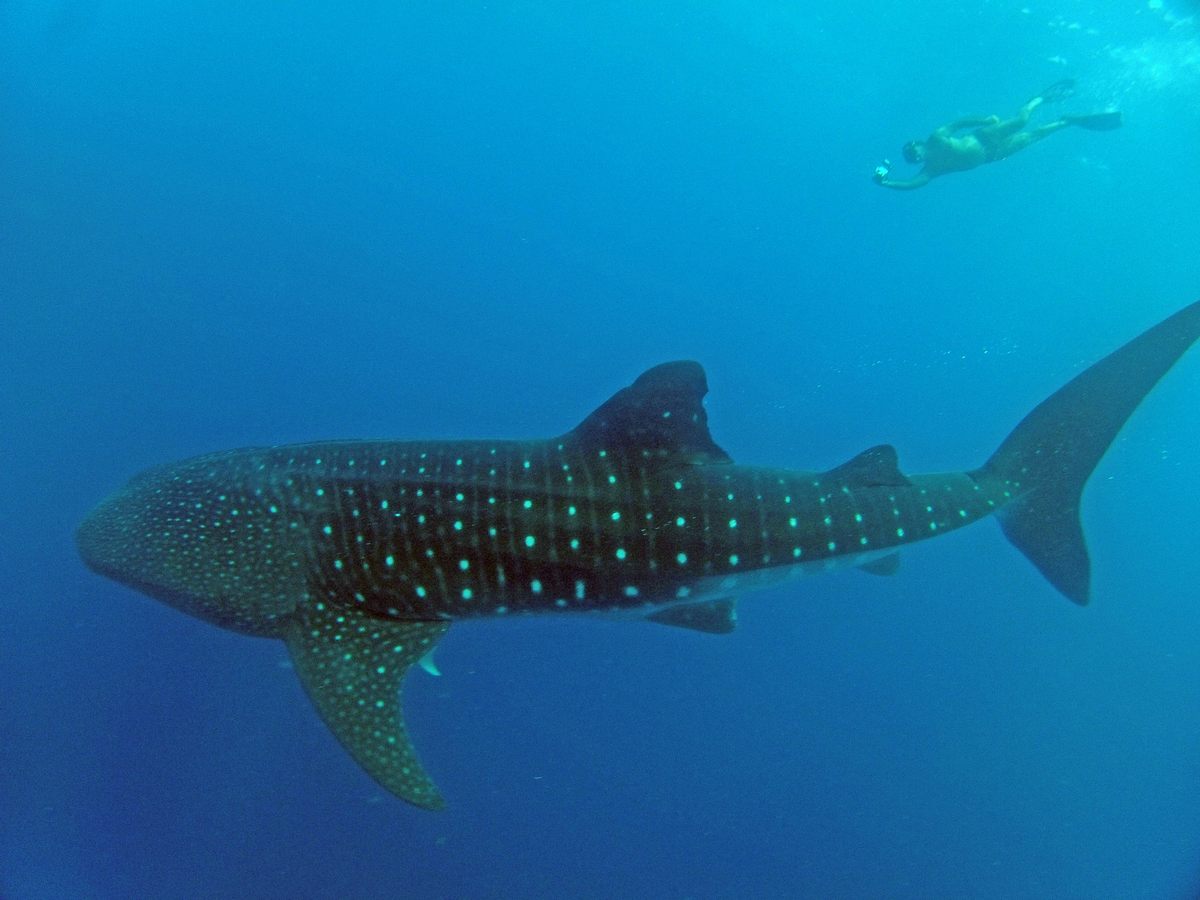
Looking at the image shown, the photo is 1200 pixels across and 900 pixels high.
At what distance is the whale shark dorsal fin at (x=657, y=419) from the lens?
4.07 meters

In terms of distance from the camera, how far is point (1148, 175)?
28281mm

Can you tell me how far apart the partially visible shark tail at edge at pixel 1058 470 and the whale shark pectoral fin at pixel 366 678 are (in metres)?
3.81

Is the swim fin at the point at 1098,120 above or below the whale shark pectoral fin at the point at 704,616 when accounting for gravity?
above

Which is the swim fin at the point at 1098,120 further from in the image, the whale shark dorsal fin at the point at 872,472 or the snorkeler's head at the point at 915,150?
the whale shark dorsal fin at the point at 872,472

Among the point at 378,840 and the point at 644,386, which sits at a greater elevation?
the point at 644,386

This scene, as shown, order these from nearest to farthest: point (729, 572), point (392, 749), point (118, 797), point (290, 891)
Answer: point (392, 749)
point (729, 572)
point (290, 891)
point (118, 797)

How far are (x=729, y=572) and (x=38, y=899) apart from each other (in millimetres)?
8183

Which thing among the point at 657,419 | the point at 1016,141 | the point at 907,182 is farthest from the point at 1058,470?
the point at 1016,141

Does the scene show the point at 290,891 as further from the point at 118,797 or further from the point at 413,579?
the point at 413,579

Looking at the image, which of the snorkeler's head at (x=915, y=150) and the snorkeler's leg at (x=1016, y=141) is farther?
the snorkeler's leg at (x=1016, y=141)

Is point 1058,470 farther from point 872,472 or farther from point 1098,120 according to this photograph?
point 1098,120

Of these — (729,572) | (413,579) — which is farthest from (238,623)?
(729,572)

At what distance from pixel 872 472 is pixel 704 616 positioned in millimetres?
1355

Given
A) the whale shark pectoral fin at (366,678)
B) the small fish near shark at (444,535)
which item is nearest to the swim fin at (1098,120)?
the small fish near shark at (444,535)
